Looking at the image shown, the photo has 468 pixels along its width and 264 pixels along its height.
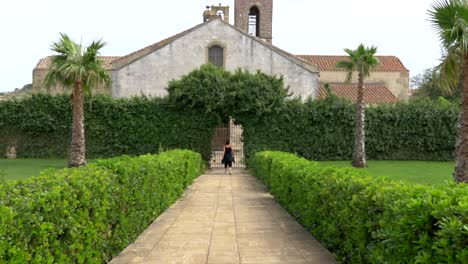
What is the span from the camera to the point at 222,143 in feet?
105

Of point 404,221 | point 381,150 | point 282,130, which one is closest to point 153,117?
point 282,130

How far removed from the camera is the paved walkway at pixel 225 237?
7.33 m

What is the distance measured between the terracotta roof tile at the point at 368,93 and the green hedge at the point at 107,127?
1770 cm

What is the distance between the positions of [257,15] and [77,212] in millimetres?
41757

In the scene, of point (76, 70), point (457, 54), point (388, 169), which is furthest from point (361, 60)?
point (76, 70)

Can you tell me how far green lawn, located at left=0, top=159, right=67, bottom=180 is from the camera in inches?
851

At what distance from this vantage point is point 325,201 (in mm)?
7734

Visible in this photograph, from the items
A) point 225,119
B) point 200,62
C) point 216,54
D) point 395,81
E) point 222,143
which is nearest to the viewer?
point 225,119

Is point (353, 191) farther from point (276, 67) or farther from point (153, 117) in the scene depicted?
point (276, 67)

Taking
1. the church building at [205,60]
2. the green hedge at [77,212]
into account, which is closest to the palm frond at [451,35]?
the green hedge at [77,212]

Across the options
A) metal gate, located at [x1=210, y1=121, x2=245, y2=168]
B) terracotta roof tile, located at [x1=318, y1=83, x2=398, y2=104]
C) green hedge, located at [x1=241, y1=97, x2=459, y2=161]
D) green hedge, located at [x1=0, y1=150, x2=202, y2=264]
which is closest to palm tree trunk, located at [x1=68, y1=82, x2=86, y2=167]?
metal gate, located at [x1=210, y1=121, x2=245, y2=168]

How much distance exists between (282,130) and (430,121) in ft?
30.5

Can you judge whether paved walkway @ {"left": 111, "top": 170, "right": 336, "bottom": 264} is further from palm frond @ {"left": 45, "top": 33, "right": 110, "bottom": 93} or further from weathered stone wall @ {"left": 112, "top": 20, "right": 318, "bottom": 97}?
weathered stone wall @ {"left": 112, "top": 20, "right": 318, "bottom": 97}

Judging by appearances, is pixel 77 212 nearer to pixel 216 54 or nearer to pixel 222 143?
pixel 222 143
